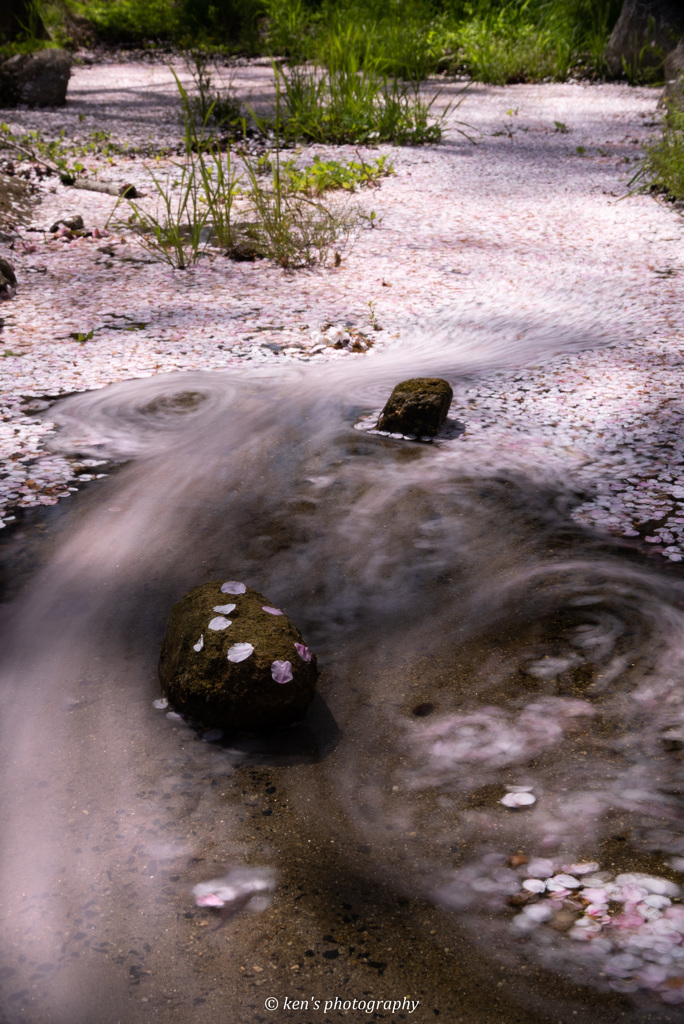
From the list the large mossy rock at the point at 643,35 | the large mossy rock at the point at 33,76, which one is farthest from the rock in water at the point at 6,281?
the large mossy rock at the point at 643,35

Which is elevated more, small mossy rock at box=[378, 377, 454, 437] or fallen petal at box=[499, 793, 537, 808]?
small mossy rock at box=[378, 377, 454, 437]

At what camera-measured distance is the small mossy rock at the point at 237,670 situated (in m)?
1.84

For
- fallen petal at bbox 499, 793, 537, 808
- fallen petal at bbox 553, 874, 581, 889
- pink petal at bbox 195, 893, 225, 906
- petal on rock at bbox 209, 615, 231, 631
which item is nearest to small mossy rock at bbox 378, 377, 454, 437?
petal on rock at bbox 209, 615, 231, 631

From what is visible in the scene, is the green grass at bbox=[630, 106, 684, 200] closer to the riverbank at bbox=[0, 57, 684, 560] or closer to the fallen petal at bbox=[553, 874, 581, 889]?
the riverbank at bbox=[0, 57, 684, 560]

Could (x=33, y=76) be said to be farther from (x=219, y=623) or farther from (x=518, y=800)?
(x=518, y=800)

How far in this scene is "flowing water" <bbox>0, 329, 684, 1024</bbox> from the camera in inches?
53.9

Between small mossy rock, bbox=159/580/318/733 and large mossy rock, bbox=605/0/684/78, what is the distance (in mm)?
10639

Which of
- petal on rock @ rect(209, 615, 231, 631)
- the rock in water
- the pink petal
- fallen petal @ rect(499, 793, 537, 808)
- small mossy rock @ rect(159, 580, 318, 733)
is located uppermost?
the rock in water

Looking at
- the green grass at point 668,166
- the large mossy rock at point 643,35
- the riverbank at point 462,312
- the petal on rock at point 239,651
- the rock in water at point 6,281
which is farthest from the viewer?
the large mossy rock at point 643,35

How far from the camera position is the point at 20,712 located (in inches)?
76.5

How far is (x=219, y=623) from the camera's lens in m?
1.92

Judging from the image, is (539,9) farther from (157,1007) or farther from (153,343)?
(157,1007)

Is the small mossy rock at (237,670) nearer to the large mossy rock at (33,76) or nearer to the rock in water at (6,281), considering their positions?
the rock in water at (6,281)

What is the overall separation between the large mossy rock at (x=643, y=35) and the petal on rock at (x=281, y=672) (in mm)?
10715
